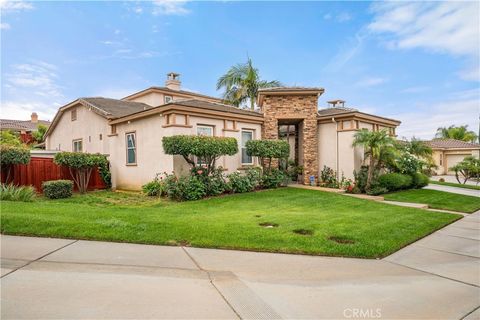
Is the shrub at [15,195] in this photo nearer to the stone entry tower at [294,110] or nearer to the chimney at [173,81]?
the stone entry tower at [294,110]

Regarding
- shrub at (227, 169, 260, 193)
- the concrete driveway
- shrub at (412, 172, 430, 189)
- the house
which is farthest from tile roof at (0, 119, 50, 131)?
shrub at (412, 172, 430, 189)

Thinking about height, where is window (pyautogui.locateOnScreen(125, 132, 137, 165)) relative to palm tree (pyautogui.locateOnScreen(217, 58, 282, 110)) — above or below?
below

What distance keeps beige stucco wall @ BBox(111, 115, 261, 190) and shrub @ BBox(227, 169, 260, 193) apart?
3.19ft

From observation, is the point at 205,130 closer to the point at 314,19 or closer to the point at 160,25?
the point at 160,25

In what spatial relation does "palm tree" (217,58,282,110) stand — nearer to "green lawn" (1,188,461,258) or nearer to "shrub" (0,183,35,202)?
"green lawn" (1,188,461,258)

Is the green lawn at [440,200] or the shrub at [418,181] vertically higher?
the shrub at [418,181]

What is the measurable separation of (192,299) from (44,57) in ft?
47.8

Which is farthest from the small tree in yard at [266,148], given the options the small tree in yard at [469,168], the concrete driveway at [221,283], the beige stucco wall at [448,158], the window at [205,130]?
the beige stucco wall at [448,158]

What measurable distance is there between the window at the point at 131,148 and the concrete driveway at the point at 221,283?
8.43 meters

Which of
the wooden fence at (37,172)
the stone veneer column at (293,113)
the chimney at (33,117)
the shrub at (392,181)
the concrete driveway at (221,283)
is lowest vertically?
the concrete driveway at (221,283)

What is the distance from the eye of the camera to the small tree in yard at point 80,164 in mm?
12188

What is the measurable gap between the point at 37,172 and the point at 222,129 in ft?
27.0

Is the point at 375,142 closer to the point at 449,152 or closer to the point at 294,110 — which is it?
the point at 294,110

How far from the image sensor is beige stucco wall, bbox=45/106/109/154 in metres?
16.3
